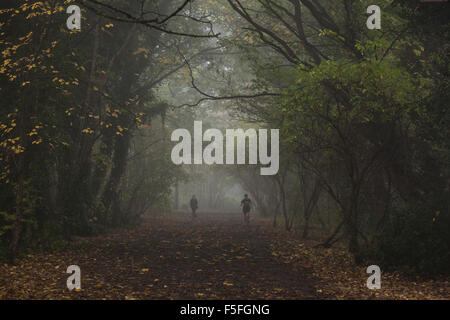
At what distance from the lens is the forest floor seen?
8.37 metres

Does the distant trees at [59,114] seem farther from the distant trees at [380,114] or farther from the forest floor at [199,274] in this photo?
the distant trees at [380,114]

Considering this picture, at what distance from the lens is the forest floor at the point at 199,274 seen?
8.37m

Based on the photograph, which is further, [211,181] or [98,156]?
[211,181]

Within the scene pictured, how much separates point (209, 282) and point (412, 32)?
9634 millimetres

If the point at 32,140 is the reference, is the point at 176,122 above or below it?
above

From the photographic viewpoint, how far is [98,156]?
17.2 m

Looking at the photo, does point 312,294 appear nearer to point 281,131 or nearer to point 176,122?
point 281,131

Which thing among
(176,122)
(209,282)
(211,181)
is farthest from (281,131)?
(211,181)

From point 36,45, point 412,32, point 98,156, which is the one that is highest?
point 412,32

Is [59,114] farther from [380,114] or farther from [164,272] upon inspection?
[380,114]
